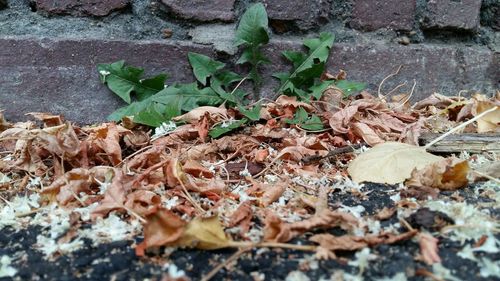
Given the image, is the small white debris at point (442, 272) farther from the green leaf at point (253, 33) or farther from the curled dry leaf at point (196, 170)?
the green leaf at point (253, 33)

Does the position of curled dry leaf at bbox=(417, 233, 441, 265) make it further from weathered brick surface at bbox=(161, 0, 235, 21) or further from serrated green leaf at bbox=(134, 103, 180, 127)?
weathered brick surface at bbox=(161, 0, 235, 21)

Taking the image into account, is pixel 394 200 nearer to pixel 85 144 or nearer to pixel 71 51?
pixel 85 144

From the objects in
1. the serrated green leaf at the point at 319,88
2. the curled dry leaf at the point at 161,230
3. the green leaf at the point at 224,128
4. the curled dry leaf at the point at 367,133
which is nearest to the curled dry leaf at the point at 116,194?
the curled dry leaf at the point at 161,230

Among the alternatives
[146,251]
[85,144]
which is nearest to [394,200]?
[146,251]

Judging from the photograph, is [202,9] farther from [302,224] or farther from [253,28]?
[302,224]

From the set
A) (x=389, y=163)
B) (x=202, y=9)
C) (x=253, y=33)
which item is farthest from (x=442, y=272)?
(x=202, y=9)

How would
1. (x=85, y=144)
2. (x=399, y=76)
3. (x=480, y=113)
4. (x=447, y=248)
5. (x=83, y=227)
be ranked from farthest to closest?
(x=399, y=76) < (x=480, y=113) < (x=85, y=144) < (x=83, y=227) < (x=447, y=248)
